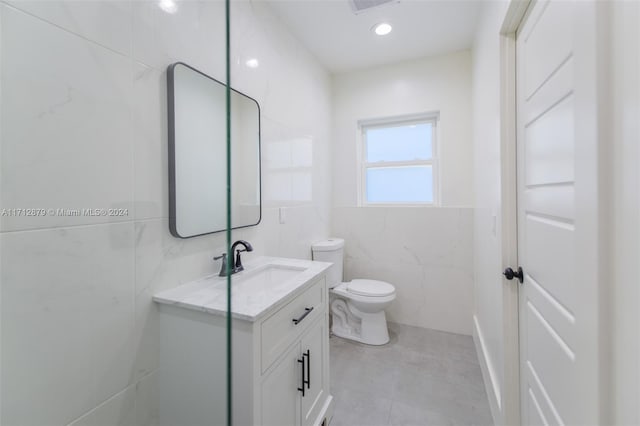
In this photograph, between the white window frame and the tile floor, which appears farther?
the white window frame

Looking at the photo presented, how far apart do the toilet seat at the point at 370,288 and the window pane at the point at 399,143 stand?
123cm

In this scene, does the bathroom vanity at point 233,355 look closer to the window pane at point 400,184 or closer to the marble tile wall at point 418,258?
the marble tile wall at point 418,258

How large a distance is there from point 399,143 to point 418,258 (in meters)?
1.13

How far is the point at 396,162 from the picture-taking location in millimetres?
2633

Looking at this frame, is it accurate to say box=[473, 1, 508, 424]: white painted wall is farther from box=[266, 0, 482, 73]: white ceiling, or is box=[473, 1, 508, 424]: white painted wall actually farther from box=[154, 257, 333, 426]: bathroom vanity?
box=[154, 257, 333, 426]: bathroom vanity

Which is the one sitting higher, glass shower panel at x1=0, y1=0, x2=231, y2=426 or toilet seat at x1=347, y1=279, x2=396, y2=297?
glass shower panel at x1=0, y1=0, x2=231, y2=426

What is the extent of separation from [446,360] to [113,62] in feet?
8.12

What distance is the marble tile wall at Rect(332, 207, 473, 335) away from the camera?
7.58 ft

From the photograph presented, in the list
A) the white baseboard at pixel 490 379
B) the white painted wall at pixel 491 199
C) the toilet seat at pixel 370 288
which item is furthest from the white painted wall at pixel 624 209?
the toilet seat at pixel 370 288

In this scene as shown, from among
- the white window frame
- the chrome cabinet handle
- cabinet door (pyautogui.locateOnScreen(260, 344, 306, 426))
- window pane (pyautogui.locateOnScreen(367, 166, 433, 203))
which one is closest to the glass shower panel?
cabinet door (pyautogui.locateOnScreen(260, 344, 306, 426))

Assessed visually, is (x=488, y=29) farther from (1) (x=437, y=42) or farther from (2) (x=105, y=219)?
(2) (x=105, y=219)

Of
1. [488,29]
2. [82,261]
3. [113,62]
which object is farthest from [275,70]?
[82,261]

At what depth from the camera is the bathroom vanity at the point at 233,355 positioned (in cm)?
87

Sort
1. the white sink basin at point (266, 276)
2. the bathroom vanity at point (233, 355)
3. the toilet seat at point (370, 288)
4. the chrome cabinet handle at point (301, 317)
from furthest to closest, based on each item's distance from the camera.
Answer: the toilet seat at point (370, 288) → the white sink basin at point (266, 276) → the chrome cabinet handle at point (301, 317) → the bathroom vanity at point (233, 355)
